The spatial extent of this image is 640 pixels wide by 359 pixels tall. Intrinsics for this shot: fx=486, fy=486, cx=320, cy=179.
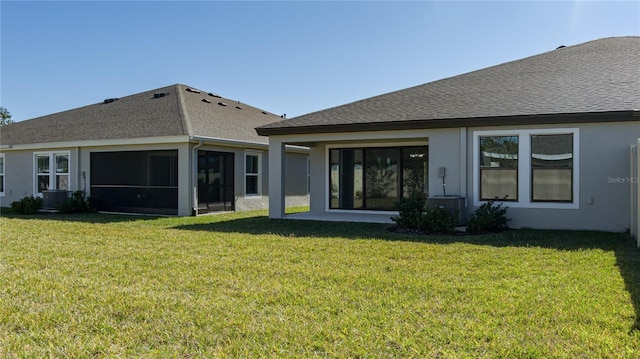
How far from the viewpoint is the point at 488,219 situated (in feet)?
34.6

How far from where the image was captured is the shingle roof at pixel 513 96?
432 inches

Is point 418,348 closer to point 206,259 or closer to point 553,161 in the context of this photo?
point 206,259

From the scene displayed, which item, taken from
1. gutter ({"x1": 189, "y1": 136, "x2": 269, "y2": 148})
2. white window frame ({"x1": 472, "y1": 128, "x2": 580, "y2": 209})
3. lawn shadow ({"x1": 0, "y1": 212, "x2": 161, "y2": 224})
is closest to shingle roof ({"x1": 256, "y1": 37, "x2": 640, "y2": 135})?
white window frame ({"x1": 472, "y1": 128, "x2": 580, "y2": 209})

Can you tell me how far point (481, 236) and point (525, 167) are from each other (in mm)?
2314

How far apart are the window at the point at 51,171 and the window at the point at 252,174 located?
649 centimetres

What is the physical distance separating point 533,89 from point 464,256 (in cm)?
677

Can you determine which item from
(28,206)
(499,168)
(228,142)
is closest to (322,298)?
(499,168)

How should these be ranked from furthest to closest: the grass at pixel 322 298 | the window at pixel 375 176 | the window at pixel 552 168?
the window at pixel 375 176
the window at pixel 552 168
the grass at pixel 322 298

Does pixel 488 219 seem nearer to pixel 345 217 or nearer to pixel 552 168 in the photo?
pixel 552 168

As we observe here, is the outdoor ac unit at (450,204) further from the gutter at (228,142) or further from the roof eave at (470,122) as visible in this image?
the gutter at (228,142)

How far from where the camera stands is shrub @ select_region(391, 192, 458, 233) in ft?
34.4

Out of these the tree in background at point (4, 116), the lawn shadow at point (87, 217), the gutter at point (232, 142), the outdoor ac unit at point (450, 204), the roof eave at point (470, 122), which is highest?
the tree in background at point (4, 116)

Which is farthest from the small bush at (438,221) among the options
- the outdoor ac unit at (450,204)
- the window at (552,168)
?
the window at (552,168)

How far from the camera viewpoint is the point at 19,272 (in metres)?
6.55
